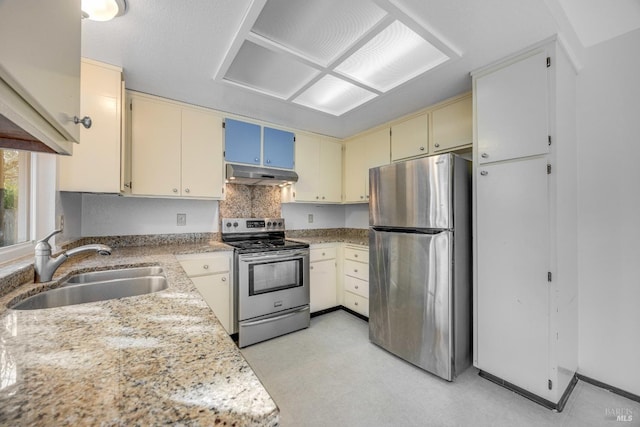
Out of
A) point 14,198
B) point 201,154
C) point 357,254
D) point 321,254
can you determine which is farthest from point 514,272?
point 14,198

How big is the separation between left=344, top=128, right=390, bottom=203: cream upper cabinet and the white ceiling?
750 millimetres

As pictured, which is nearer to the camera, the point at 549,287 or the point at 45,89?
the point at 45,89

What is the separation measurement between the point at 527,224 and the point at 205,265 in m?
2.52

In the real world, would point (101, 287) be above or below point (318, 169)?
below

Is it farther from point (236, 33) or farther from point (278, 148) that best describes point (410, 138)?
point (236, 33)

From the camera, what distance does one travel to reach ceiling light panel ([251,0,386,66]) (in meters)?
1.33

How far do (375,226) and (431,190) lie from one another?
0.63 metres

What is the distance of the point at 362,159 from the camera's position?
3.24m

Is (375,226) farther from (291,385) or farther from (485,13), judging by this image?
(485,13)

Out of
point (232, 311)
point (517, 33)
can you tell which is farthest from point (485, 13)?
point (232, 311)

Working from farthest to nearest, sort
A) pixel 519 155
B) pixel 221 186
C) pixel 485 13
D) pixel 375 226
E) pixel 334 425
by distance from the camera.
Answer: pixel 221 186, pixel 375 226, pixel 519 155, pixel 334 425, pixel 485 13

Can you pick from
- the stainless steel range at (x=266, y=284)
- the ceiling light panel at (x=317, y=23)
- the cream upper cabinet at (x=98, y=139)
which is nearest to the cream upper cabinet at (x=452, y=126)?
the ceiling light panel at (x=317, y=23)

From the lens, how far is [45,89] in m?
0.56

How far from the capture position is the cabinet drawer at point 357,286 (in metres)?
2.86
